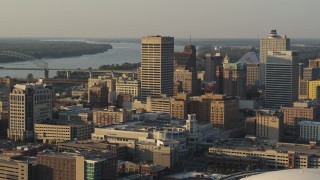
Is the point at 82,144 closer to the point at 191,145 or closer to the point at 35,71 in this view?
the point at 191,145

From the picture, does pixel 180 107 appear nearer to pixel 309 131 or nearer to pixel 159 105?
pixel 159 105

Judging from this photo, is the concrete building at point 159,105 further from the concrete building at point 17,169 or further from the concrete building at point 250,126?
the concrete building at point 17,169

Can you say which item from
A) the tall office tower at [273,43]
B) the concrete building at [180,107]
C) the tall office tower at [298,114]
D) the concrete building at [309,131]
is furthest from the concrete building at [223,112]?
the tall office tower at [273,43]

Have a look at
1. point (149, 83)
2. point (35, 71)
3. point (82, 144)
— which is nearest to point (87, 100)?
point (149, 83)

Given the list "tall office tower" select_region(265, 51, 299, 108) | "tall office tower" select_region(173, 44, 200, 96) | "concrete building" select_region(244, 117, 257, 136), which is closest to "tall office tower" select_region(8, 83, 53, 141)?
"concrete building" select_region(244, 117, 257, 136)

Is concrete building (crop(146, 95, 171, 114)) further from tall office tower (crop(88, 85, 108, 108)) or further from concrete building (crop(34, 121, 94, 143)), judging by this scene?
concrete building (crop(34, 121, 94, 143))
